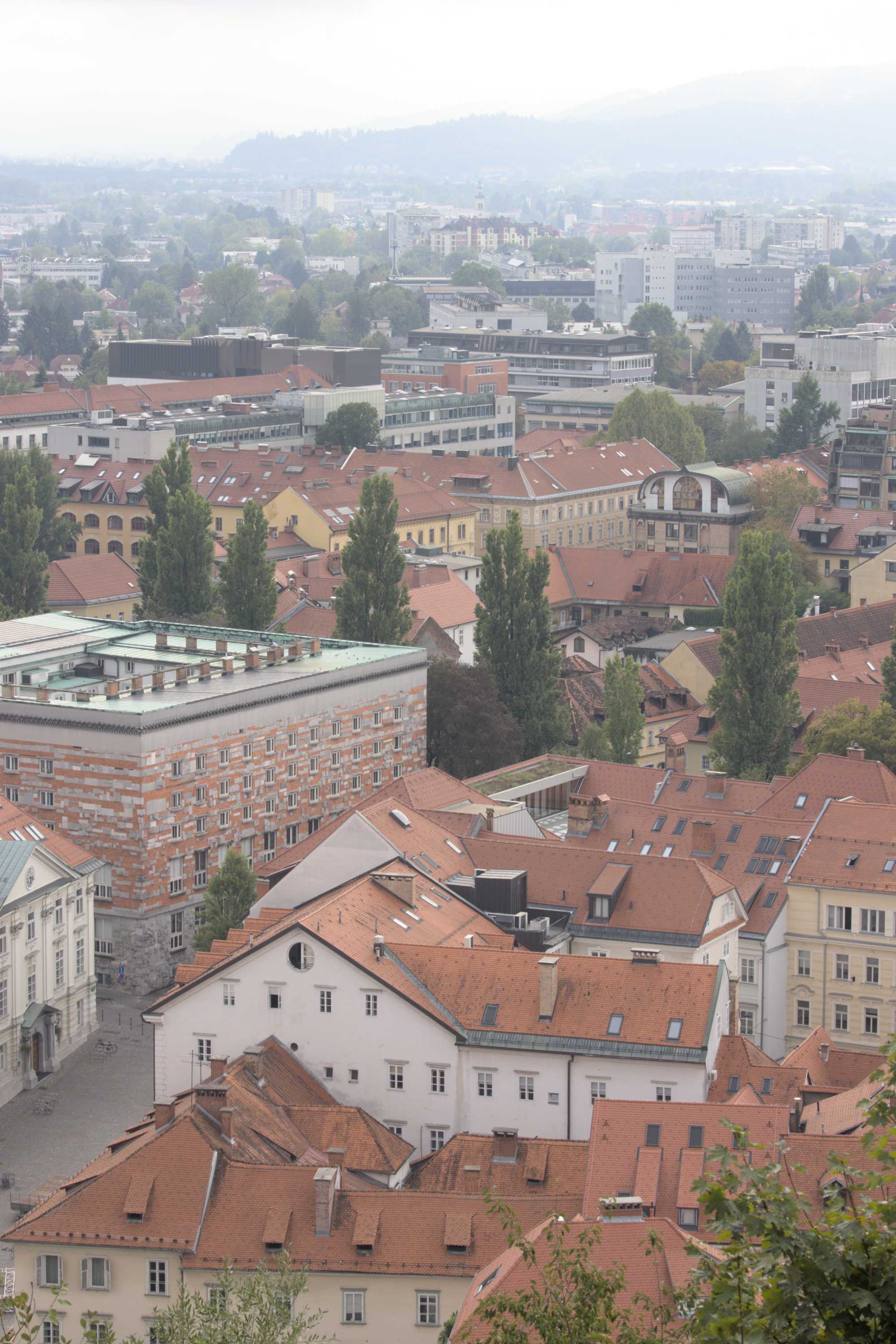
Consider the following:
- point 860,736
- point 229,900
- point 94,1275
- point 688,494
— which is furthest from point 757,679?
point 688,494

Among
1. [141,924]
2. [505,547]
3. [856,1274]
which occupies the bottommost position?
[141,924]

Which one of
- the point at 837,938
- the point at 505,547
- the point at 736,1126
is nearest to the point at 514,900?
the point at 837,938

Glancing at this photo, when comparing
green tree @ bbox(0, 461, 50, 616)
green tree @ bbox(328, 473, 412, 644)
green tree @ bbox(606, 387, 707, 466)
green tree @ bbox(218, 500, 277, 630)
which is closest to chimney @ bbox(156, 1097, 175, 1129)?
green tree @ bbox(328, 473, 412, 644)

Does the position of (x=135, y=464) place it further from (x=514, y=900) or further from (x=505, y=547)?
(x=514, y=900)

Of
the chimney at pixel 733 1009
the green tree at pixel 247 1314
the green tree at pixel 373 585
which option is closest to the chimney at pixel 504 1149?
the green tree at pixel 247 1314

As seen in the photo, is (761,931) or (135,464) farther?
(135,464)

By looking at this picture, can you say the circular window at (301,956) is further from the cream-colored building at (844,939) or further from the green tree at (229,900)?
the cream-colored building at (844,939)

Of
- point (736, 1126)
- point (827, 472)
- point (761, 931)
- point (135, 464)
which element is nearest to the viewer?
point (736, 1126)

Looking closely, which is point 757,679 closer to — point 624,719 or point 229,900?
point 624,719
